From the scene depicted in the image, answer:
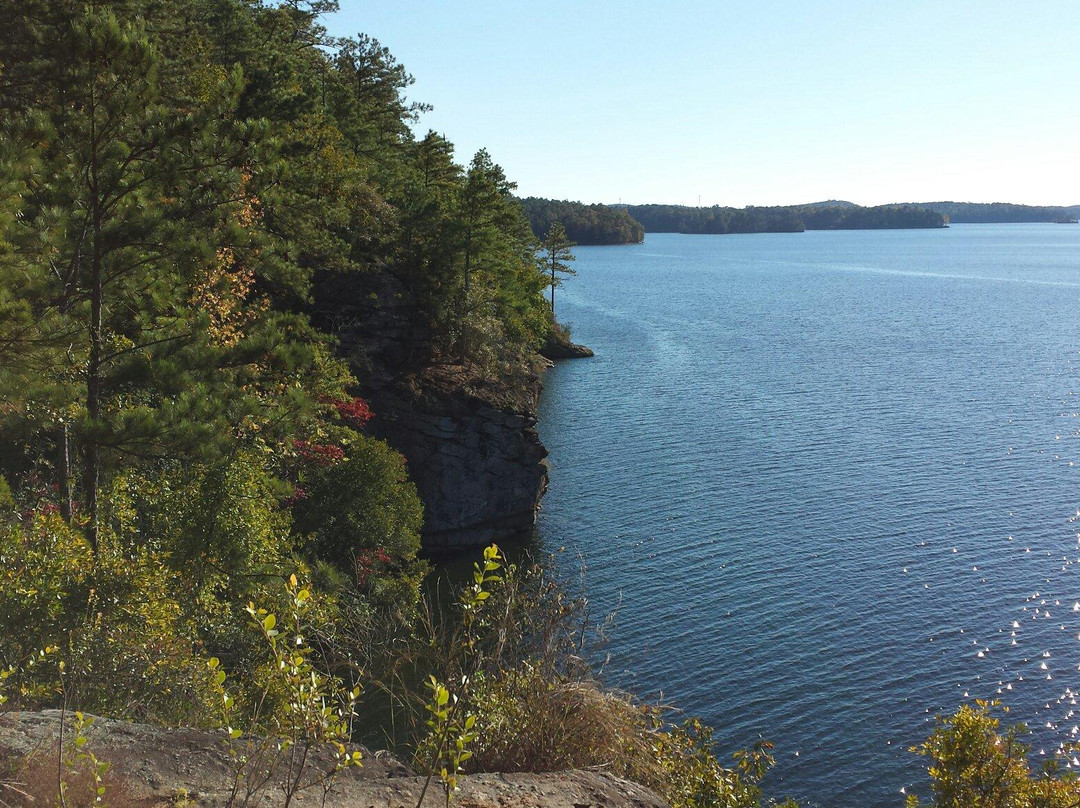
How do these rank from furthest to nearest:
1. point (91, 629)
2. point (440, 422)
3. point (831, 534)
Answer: point (440, 422) < point (831, 534) < point (91, 629)

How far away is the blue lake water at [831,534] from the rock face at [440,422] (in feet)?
9.72

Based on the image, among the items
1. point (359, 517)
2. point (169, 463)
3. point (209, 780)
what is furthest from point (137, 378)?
point (359, 517)

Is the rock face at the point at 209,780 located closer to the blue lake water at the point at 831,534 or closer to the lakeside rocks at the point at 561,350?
the blue lake water at the point at 831,534

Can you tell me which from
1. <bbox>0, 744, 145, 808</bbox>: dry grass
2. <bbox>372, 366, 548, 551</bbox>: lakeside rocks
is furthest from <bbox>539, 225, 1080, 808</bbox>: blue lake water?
<bbox>0, 744, 145, 808</bbox>: dry grass

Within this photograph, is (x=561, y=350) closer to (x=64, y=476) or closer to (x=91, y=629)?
(x=64, y=476)

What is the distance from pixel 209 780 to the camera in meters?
8.99

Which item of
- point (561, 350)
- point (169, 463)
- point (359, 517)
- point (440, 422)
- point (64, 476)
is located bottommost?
point (359, 517)

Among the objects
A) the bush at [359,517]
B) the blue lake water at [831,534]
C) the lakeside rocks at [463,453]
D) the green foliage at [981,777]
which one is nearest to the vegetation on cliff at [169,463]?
the bush at [359,517]

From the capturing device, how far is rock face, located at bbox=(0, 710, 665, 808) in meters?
8.03

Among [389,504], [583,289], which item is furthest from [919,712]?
[583,289]

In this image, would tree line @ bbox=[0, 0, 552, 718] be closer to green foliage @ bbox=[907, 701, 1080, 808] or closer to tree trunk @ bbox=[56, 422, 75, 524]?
tree trunk @ bbox=[56, 422, 75, 524]

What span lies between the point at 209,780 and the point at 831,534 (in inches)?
1359

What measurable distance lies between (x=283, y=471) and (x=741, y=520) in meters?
21.8

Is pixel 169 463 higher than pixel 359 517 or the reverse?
higher
